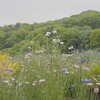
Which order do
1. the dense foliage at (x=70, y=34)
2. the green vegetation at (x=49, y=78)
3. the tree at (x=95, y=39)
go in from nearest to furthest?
the green vegetation at (x=49, y=78) < the tree at (x=95, y=39) < the dense foliage at (x=70, y=34)

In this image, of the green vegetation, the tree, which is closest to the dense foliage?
the tree

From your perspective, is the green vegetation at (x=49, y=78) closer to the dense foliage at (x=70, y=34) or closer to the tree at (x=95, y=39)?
the dense foliage at (x=70, y=34)

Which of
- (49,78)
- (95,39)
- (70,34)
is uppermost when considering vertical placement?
(49,78)

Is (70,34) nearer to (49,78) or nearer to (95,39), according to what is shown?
(95,39)

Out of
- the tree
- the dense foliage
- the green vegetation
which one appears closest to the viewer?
the green vegetation

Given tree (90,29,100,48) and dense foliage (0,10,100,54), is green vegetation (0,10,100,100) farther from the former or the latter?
tree (90,29,100,48)

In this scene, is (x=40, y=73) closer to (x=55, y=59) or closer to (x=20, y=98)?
(x=55, y=59)

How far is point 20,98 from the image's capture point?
2.16 m

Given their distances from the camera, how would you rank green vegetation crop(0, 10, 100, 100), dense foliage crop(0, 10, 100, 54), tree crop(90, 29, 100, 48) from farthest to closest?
dense foliage crop(0, 10, 100, 54) < tree crop(90, 29, 100, 48) < green vegetation crop(0, 10, 100, 100)

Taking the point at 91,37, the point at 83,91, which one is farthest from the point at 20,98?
the point at 91,37

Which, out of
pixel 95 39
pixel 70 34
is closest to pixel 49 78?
pixel 95 39

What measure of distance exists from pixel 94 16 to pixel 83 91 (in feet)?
162

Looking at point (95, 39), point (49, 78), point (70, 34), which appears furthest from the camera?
point (70, 34)

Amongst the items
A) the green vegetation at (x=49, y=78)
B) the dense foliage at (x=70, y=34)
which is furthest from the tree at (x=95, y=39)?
the green vegetation at (x=49, y=78)
